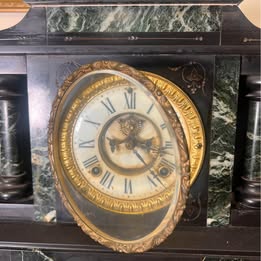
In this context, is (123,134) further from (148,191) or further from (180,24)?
(180,24)

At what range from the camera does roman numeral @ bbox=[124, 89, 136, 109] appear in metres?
0.84

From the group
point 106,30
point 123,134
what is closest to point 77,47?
point 106,30

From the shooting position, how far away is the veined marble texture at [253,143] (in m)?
0.92

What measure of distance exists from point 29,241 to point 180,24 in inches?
22.8

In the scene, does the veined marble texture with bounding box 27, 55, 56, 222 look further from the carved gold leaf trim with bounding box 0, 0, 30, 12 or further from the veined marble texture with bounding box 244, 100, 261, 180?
the veined marble texture with bounding box 244, 100, 261, 180

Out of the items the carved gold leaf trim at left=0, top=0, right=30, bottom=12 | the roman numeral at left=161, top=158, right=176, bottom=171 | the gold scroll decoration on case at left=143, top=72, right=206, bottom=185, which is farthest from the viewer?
the carved gold leaf trim at left=0, top=0, right=30, bottom=12

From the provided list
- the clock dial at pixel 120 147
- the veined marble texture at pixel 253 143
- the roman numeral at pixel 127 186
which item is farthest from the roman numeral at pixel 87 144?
the veined marble texture at pixel 253 143

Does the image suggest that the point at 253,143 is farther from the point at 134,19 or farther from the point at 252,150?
the point at 134,19

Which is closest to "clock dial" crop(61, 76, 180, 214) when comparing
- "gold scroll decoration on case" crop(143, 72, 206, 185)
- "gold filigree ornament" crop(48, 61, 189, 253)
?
"gold filigree ornament" crop(48, 61, 189, 253)

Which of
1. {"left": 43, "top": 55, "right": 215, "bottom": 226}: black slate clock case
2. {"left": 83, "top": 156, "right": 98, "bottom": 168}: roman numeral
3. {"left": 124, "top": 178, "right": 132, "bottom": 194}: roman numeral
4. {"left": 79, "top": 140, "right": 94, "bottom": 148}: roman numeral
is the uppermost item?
{"left": 43, "top": 55, "right": 215, "bottom": 226}: black slate clock case

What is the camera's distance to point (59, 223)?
0.99 m

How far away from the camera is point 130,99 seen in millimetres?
844

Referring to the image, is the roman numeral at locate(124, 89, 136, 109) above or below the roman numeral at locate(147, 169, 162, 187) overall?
above

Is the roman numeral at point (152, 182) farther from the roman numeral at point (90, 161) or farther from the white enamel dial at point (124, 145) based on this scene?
the roman numeral at point (90, 161)
